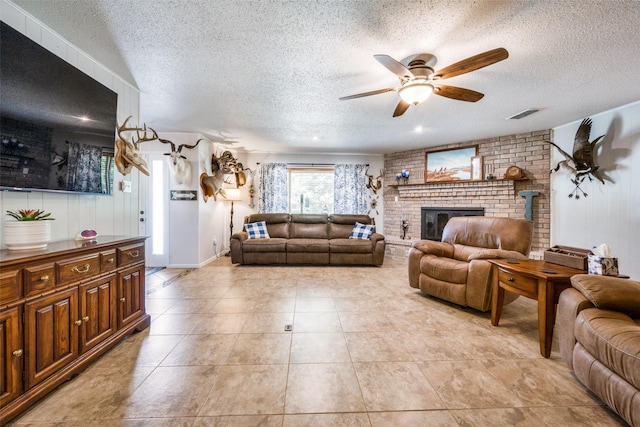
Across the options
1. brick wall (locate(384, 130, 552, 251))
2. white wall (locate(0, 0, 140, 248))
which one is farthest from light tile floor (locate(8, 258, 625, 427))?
brick wall (locate(384, 130, 552, 251))

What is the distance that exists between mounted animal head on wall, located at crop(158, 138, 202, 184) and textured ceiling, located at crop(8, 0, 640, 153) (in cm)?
77

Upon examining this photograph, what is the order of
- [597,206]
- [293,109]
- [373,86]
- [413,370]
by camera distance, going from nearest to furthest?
[413,370]
[373,86]
[293,109]
[597,206]

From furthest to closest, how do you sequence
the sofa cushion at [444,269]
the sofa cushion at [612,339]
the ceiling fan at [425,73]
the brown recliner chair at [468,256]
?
1. the sofa cushion at [444,269]
2. the brown recliner chair at [468,256]
3. the ceiling fan at [425,73]
4. the sofa cushion at [612,339]

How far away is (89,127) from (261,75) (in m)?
1.52

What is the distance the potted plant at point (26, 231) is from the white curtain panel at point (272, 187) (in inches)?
172

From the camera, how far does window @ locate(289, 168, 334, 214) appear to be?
607cm

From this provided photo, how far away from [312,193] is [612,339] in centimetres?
524

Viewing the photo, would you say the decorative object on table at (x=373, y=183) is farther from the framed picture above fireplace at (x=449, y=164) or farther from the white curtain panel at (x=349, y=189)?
the framed picture above fireplace at (x=449, y=164)

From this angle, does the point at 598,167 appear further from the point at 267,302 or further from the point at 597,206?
the point at 267,302

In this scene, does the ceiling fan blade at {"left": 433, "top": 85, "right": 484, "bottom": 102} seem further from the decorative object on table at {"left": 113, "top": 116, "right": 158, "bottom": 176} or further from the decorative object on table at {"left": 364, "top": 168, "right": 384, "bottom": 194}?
the decorative object on table at {"left": 364, "top": 168, "right": 384, "bottom": 194}

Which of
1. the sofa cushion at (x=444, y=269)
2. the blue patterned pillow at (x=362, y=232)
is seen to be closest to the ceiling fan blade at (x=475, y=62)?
the sofa cushion at (x=444, y=269)

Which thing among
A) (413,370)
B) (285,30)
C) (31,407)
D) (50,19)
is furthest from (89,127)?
(413,370)

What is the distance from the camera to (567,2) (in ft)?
5.06

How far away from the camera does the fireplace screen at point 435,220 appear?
513cm
